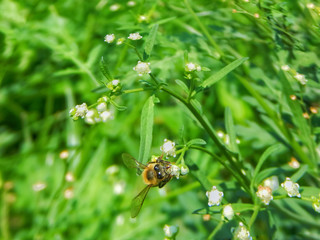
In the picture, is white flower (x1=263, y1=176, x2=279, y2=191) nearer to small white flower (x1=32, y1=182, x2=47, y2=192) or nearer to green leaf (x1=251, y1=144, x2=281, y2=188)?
green leaf (x1=251, y1=144, x2=281, y2=188)

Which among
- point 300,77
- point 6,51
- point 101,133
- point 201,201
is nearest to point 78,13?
point 6,51

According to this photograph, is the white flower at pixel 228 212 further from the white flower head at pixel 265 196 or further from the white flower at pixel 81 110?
the white flower at pixel 81 110

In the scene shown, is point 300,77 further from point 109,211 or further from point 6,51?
point 6,51

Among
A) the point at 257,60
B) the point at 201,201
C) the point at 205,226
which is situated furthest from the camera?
the point at 257,60

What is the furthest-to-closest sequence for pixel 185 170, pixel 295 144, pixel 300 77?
pixel 295 144, pixel 300 77, pixel 185 170

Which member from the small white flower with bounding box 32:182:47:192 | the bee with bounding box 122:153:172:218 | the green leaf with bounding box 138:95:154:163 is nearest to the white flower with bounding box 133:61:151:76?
the green leaf with bounding box 138:95:154:163

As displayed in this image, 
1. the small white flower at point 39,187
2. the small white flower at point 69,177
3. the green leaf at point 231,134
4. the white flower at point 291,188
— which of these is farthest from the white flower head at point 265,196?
the small white flower at point 39,187

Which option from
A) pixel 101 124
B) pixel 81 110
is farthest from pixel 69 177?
pixel 81 110
